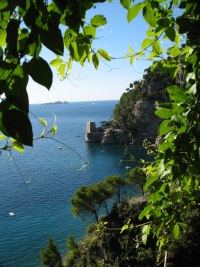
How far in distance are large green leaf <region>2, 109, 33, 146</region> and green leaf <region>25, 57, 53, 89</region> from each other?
3.0 inches

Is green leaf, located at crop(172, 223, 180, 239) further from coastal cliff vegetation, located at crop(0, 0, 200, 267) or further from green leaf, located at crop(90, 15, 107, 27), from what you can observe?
green leaf, located at crop(90, 15, 107, 27)

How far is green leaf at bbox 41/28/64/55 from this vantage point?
568 mm

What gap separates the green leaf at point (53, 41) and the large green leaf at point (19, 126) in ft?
0.44

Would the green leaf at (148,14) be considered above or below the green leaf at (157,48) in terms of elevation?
above

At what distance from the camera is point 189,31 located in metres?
1.06

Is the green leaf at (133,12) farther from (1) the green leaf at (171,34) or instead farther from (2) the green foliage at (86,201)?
(2) the green foliage at (86,201)

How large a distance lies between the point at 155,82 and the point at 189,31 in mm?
50932

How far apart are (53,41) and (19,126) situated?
0.54ft

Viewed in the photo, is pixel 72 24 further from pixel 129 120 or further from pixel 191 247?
pixel 129 120

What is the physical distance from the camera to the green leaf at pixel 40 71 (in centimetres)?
55

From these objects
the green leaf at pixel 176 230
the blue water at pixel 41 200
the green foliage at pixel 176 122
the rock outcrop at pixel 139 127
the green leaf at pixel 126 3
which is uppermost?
the green leaf at pixel 126 3

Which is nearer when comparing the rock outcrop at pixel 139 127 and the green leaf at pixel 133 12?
the green leaf at pixel 133 12

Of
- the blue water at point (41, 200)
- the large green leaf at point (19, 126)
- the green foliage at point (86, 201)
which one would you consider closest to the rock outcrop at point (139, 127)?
the blue water at point (41, 200)

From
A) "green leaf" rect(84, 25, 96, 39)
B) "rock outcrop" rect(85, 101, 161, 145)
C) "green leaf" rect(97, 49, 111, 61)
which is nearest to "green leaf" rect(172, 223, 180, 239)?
"green leaf" rect(97, 49, 111, 61)
